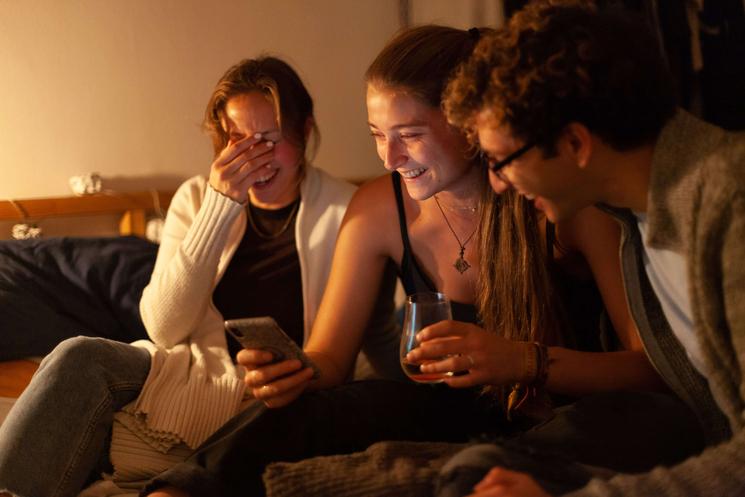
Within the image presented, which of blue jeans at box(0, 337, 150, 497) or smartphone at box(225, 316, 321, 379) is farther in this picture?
blue jeans at box(0, 337, 150, 497)

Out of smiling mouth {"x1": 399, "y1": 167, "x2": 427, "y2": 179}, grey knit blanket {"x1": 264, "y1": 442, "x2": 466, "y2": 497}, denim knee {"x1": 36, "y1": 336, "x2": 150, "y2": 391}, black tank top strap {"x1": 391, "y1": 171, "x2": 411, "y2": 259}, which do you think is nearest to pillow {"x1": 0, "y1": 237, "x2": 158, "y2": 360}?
denim knee {"x1": 36, "y1": 336, "x2": 150, "y2": 391}

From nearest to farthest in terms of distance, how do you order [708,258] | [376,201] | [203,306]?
[708,258] < [376,201] < [203,306]

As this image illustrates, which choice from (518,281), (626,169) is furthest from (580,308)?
(626,169)

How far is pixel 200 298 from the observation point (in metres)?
1.76

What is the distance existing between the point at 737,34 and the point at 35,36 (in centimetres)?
181

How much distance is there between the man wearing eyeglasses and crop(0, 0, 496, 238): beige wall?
56.5 inches

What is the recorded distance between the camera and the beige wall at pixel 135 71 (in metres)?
2.31

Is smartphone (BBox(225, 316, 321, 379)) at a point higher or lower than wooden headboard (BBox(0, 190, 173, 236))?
higher

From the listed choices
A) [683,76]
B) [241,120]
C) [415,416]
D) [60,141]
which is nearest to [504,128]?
[415,416]

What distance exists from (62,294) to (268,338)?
2.92ft

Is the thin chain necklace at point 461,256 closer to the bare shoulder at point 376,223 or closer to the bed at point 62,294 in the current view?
the bare shoulder at point 376,223

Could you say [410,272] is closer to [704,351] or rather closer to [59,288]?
[704,351]

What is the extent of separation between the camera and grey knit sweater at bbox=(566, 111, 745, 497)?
97 cm

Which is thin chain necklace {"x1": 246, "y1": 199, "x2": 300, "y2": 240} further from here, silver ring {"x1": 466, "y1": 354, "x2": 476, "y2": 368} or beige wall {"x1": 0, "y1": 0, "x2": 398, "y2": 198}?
silver ring {"x1": 466, "y1": 354, "x2": 476, "y2": 368}
